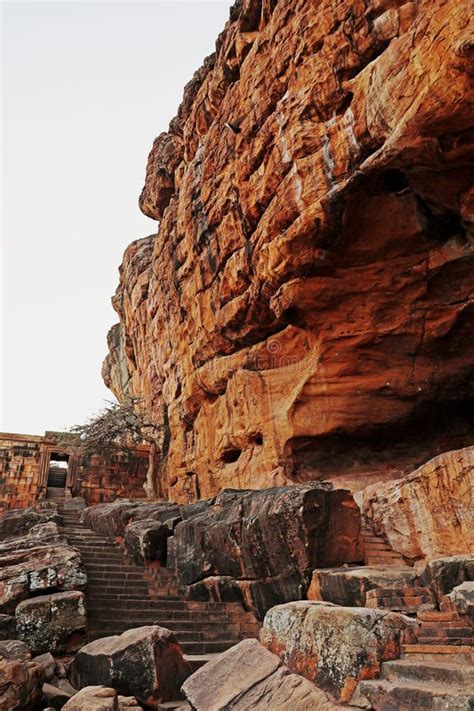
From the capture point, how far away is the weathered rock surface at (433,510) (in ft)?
27.2

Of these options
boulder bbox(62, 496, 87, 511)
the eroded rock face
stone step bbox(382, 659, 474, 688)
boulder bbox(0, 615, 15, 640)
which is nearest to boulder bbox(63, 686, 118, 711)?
stone step bbox(382, 659, 474, 688)

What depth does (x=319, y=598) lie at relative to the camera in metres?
8.30

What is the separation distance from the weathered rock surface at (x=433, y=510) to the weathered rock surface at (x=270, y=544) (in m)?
1.01

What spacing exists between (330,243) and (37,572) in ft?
29.7

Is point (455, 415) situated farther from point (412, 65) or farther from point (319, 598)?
point (412, 65)

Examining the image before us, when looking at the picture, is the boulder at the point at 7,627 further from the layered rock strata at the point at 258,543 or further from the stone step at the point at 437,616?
the stone step at the point at 437,616

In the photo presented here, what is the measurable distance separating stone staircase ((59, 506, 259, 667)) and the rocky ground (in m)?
0.03

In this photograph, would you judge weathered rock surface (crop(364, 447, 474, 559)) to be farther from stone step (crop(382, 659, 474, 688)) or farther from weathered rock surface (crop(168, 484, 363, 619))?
stone step (crop(382, 659, 474, 688))

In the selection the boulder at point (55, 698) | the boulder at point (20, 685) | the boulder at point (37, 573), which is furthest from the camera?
the boulder at point (37, 573)

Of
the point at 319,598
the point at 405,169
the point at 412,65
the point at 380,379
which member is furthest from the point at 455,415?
the point at 412,65

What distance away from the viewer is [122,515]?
15367mm

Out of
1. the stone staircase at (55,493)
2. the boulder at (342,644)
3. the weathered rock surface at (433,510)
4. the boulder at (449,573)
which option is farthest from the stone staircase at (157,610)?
the stone staircase at (55,493)

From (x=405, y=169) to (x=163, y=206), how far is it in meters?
Answer: 15.9

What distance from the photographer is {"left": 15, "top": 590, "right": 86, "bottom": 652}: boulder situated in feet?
25.8
